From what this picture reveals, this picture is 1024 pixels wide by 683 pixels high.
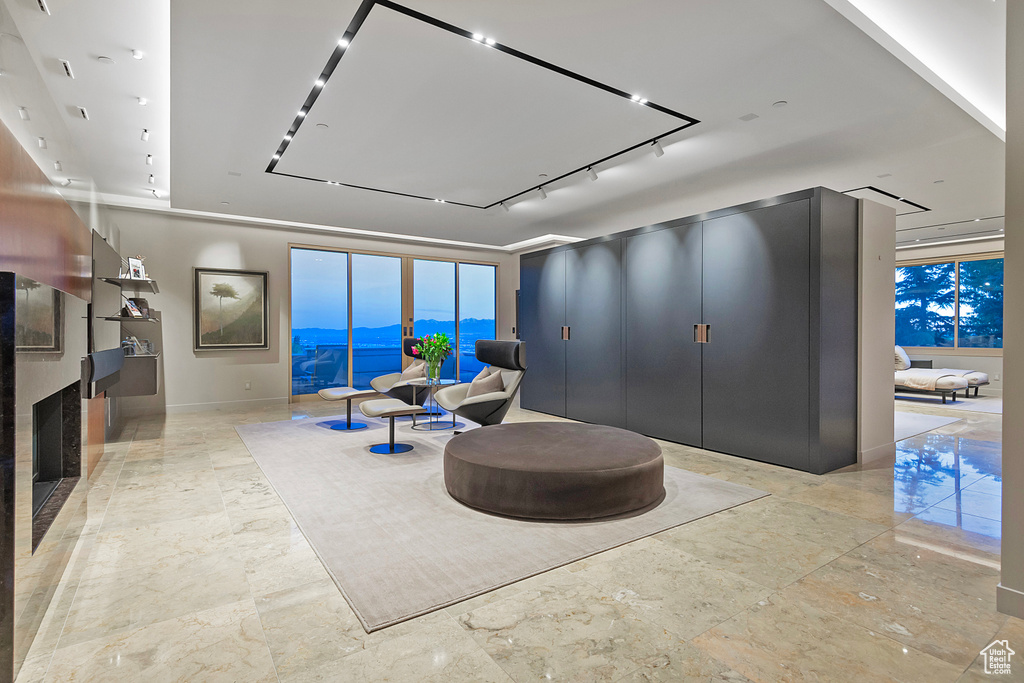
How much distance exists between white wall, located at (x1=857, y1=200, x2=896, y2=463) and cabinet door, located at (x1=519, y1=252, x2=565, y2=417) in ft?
10.5

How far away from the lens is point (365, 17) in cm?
263

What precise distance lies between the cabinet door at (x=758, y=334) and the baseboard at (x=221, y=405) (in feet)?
20.1

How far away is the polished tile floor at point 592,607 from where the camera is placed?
168 centimetres

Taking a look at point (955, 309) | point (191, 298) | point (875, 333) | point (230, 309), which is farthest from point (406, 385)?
point (955, 309)

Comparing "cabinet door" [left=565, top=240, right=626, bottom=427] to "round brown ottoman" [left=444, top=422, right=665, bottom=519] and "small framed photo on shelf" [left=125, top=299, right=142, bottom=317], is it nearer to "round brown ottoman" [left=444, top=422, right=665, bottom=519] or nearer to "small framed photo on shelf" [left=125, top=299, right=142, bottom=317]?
"round brown ottoman" [left=444, top=422, right=665, bottom=519]

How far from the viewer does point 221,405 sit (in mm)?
7273

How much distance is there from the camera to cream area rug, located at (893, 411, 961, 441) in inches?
219

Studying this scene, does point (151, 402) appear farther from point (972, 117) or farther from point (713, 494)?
point (972, 117)

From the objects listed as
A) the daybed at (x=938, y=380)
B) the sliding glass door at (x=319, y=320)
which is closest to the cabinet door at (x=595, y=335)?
the sliding glass door at (x=319, y=320)

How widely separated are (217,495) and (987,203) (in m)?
8.71

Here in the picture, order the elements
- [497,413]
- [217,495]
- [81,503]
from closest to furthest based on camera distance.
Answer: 1. [81,503]
2. [217,495]
3. [497,413]

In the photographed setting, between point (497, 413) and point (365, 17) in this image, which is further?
point (497, 413)

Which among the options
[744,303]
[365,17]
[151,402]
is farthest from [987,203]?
[151,402]

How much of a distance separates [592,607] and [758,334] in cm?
316
